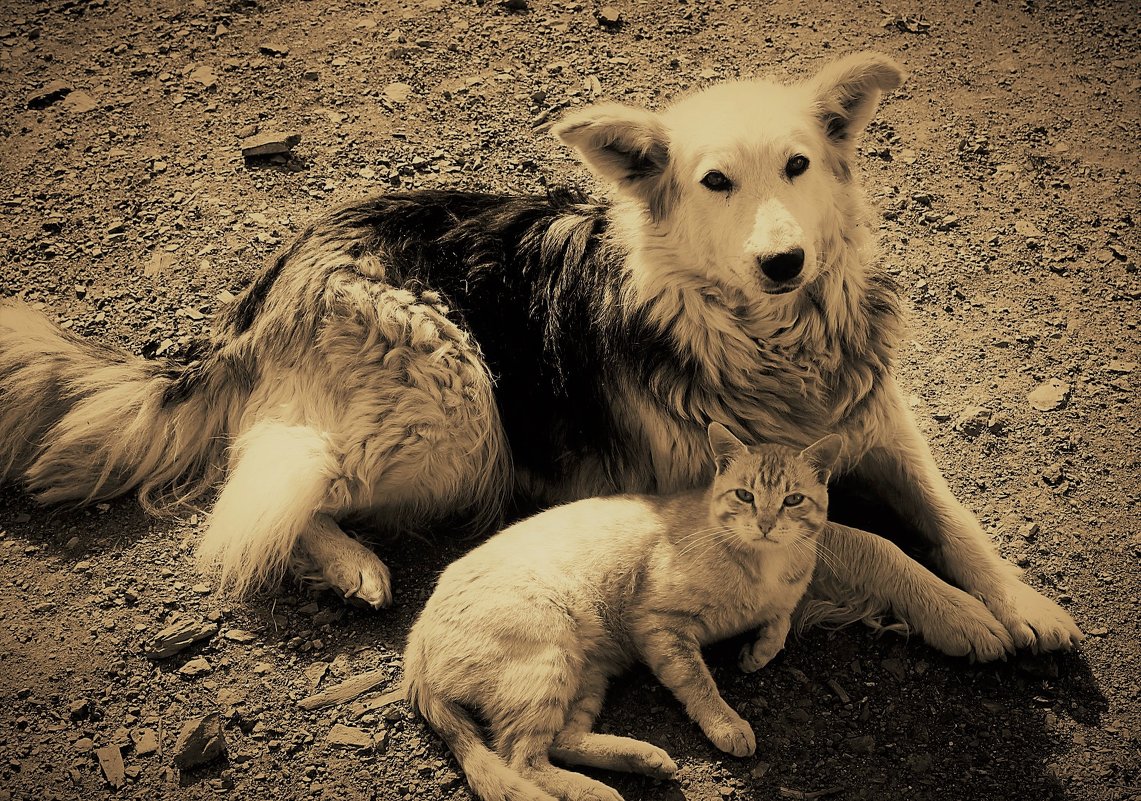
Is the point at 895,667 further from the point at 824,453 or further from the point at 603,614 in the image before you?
the point at 603,614

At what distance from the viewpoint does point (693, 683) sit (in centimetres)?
320

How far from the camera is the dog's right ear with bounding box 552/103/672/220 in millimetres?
3529

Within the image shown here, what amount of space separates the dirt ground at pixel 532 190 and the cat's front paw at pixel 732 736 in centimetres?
8

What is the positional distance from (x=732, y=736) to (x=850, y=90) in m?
2.41

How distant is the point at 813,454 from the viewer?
331 cm

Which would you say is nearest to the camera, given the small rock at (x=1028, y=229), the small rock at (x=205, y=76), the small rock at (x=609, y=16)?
the small rock at (x=1028, y=229)

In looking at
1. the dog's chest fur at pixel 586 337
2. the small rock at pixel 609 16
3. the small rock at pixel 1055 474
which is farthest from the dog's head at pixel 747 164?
the small rock at pixel 609 16

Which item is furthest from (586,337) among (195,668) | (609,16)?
(609,16)

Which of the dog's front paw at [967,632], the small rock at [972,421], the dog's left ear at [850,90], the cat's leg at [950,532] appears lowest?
the dog's front paw at [967,632]

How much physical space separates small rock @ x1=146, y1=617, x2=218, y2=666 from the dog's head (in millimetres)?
2385

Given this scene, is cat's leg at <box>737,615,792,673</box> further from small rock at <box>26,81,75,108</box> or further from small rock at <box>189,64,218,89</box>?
small rock at <box>26,81,75,108</box>

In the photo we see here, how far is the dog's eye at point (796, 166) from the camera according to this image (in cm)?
335

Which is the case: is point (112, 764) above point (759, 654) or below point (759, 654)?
below

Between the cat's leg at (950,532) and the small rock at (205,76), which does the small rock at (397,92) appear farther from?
the cat's leg at (950,532)
